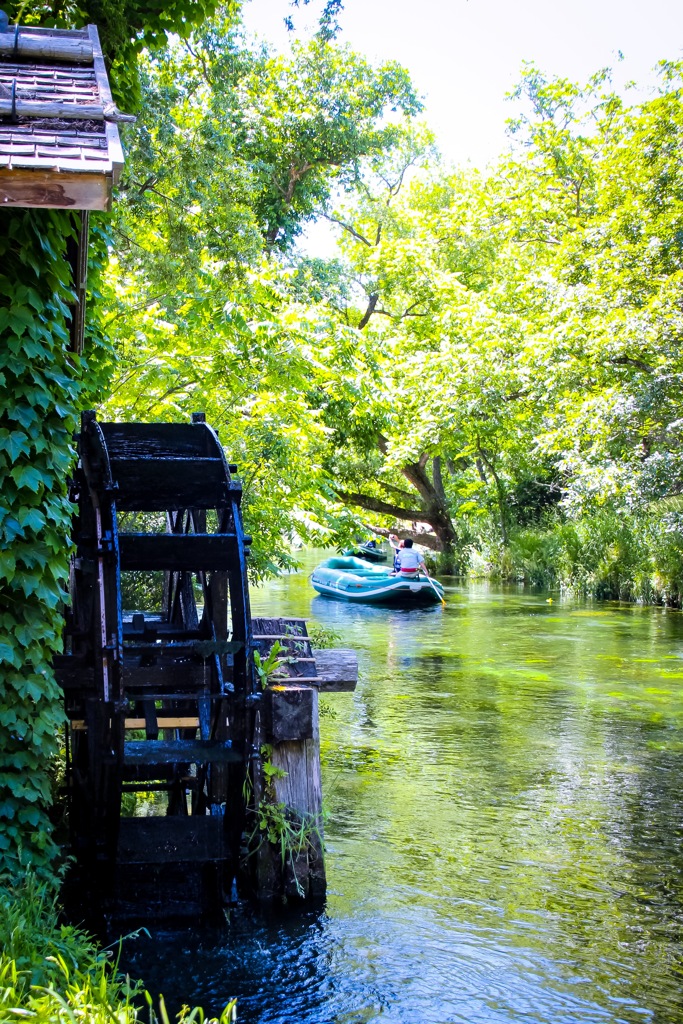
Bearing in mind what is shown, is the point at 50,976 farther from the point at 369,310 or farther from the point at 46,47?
the point at 369,310

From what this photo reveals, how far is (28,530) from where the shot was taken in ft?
15.9

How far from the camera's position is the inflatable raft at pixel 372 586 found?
22422mm

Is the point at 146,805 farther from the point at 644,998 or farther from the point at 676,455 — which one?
the point at 676,455

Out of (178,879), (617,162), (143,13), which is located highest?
(617,162)

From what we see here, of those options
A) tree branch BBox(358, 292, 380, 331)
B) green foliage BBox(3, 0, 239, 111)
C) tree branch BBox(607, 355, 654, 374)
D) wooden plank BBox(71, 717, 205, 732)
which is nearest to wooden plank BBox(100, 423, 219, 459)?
wooden plank BBox(71, 717, 205, 732)

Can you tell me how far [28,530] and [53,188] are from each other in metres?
1.60

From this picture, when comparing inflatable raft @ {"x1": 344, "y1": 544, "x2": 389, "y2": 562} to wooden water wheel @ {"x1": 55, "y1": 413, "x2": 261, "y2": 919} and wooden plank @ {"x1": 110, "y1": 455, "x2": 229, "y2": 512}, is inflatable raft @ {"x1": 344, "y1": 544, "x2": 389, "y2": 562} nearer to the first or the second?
wooden water wheel @ {"x1": 55, "y1": 413, "x2": 261, "y2": 919}

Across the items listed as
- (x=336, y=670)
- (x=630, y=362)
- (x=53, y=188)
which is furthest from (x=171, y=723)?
(x=630, y=362)

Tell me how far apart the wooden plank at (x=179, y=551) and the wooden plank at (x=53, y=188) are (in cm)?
225

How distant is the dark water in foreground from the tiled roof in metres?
3.71

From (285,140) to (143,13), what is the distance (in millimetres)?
14712

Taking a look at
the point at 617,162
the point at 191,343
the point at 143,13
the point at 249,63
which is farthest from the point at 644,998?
the point at 617,162

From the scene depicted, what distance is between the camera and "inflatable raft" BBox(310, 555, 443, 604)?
883 inches

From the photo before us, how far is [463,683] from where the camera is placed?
1321 cm
